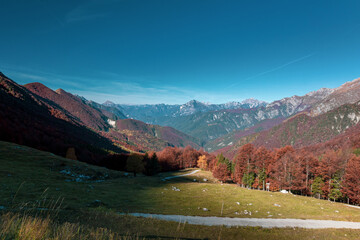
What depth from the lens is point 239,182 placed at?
82812 mm

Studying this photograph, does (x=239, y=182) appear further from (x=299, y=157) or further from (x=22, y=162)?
(x=22, y=162)

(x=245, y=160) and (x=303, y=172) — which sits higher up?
(x=245, y=160)

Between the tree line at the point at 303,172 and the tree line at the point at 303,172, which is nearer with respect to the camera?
the tree line at the point at 303,172

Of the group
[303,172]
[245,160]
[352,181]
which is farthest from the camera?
[245,160]

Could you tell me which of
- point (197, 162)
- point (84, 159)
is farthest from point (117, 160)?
point (197, 162)

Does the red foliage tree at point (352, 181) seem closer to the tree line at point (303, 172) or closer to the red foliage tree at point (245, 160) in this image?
the tree line at point (303, 172)

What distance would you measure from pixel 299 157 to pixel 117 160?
9856cm

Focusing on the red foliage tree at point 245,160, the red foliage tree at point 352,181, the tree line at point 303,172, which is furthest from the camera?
the red foliage tree at point 245,160

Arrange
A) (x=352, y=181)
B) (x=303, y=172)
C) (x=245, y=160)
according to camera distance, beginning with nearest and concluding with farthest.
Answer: (x=352, y=181) → (x=303, y=172) → (x=245, y=160)

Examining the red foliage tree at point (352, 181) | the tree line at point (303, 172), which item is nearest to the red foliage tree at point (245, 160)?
the tree line at point (303, 172)

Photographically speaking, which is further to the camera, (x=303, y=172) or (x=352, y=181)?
(x=303, y=172)

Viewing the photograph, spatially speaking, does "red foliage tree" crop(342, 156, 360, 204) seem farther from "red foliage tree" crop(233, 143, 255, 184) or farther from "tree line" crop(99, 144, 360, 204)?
"red foliage tree" crop(233, 143, 255, 184)

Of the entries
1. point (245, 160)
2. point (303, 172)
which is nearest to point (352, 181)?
point (303, 172)

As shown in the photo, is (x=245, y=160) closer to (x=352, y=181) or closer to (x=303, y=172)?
(x=303, y=172)
